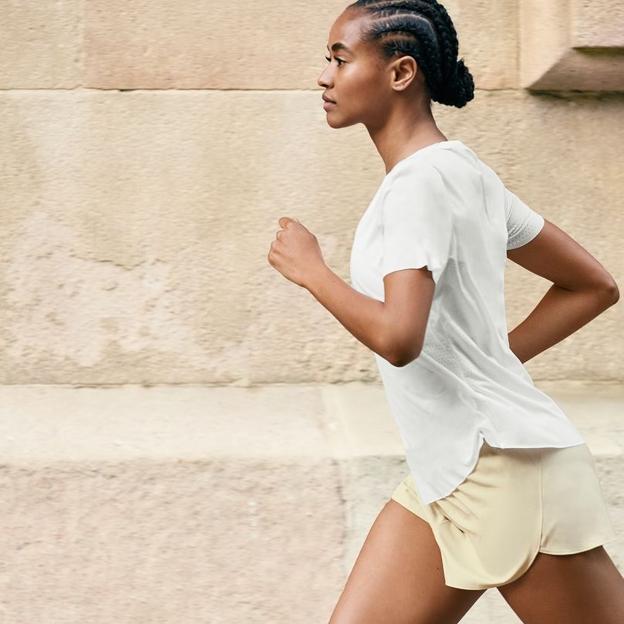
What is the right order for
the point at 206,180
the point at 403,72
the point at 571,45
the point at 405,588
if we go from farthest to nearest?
1. the point at 206,180
2. the point at 571,45
3. the point at 405,588
4. the point at 403,72

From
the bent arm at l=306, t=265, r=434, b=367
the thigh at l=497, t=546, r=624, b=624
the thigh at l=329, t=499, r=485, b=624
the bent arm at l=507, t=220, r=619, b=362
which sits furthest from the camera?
the bent arm at l=507, t=220, r=619, b=362

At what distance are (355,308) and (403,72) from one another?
18.9 inches

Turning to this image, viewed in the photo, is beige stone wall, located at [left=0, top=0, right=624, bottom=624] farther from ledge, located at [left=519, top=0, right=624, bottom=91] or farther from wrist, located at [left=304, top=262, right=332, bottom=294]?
wrist, located at [left=304, top=262, right=332, bottom=294]

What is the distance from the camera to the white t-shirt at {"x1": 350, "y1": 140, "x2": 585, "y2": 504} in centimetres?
186

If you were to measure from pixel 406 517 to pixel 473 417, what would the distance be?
1.04 ft

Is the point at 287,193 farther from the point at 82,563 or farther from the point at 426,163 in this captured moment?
the point at 426,163

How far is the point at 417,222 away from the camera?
1.79m

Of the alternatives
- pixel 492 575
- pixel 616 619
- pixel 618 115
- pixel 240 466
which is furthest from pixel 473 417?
pixel 618 115

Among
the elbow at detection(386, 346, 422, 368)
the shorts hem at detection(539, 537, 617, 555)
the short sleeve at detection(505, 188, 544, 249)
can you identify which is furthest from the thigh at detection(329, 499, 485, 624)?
the short sleeve at detection(505, 188, 544, 249)

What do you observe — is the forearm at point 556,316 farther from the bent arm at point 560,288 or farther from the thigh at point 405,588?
the thigh at point 405,588

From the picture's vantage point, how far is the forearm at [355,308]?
69.5 inches

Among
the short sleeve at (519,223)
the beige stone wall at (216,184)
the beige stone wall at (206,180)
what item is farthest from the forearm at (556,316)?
the beige stone wall at (206,180)

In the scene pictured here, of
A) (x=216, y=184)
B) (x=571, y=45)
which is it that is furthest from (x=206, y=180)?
(x=571, y=45)

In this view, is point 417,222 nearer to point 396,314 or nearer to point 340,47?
point 396,314
